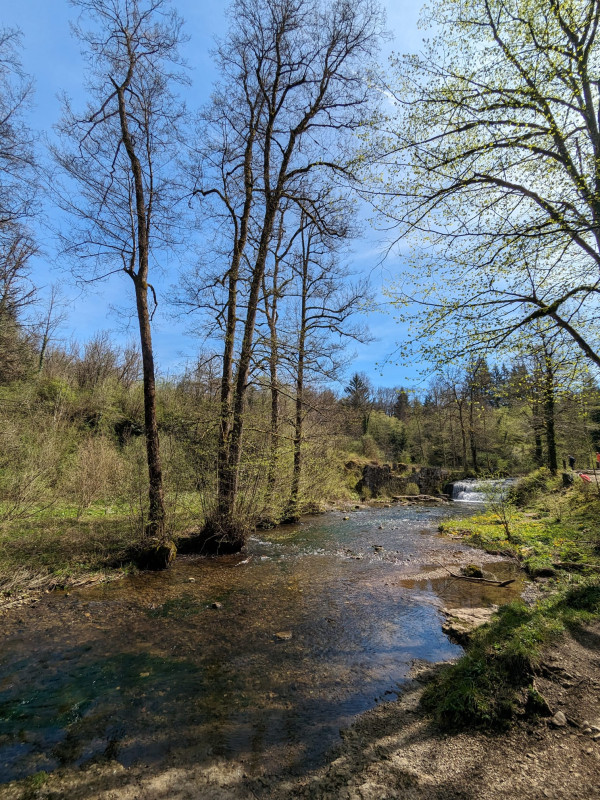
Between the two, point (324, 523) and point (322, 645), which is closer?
point (322, 645)

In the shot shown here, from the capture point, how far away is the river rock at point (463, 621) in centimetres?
566

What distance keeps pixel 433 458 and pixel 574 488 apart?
3103cm

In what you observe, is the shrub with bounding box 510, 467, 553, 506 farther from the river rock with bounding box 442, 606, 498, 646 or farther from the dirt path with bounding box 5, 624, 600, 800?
the dirt path with bounding box 5, 624, 600, 800

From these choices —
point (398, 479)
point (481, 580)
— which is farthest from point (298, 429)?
point (398, 479)

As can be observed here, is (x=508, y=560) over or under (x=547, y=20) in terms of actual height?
under

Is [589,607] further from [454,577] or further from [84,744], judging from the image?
[84,744]

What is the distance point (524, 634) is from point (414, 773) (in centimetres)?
225

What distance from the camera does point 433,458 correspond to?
44125 millimetres

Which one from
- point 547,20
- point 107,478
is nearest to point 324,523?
point 107,478

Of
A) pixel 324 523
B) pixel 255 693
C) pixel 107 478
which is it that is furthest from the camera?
pixel 324 523

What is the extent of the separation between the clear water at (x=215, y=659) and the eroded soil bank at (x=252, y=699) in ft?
0.07

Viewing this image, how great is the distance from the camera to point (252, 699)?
4.19m

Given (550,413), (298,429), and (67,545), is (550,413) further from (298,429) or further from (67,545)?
(67,545)

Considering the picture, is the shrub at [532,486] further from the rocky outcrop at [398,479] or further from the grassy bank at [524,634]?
the rocky outcrop at [398,479]
